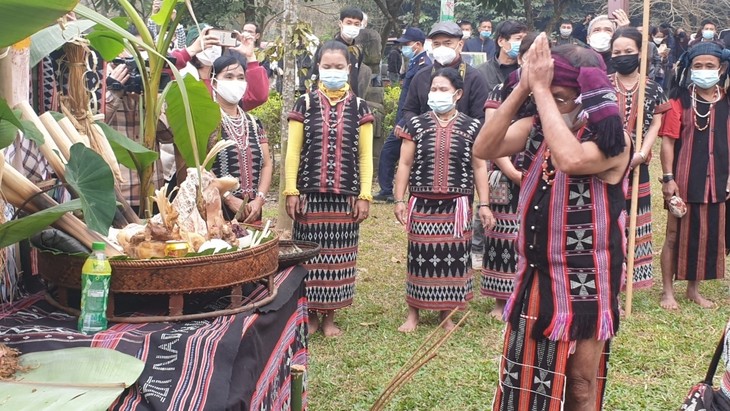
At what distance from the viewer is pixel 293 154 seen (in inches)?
193

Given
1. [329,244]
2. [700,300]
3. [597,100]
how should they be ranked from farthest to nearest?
[700,300], [329,244], [597,100]

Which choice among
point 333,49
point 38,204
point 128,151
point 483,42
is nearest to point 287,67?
point 333,49

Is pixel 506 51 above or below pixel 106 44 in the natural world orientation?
above

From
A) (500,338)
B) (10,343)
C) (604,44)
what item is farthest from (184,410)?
(604,44)

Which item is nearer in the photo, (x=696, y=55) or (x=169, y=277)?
(x=169, y=277)

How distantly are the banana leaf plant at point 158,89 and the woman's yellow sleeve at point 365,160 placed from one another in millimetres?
2196

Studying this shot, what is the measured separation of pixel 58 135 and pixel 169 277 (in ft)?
1.80

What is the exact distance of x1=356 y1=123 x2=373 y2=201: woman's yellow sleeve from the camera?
494 cm

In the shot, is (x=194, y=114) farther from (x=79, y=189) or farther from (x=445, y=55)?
(x=445, y=55)

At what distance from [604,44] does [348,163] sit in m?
2.71

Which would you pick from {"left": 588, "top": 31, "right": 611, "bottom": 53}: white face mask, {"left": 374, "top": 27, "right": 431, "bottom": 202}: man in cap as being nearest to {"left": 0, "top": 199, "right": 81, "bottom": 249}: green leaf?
{"left": 588, "top": 31, "right": 611, "bottom": 53}: white face mask

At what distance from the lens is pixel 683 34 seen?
715 inches

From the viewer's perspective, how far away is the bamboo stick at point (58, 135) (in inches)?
89.6

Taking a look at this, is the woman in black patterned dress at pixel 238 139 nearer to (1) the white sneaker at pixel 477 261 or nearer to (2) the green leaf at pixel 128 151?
(2) the green leaf at pixel 128 151
